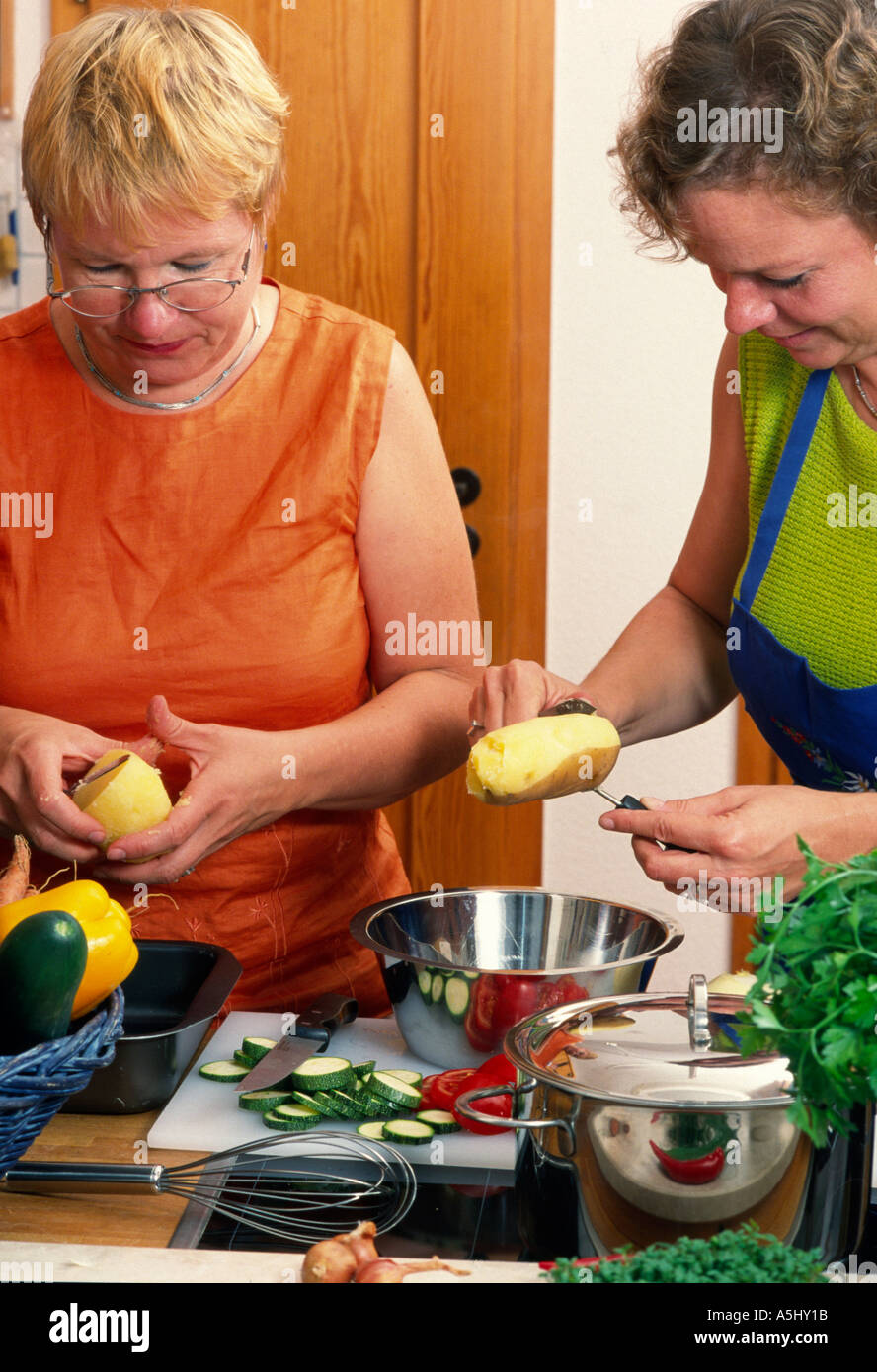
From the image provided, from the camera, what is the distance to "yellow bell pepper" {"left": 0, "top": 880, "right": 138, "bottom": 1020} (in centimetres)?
104

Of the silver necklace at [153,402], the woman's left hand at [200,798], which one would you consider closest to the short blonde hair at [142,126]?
the silver necklace at [153,402]

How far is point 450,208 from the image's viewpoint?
8.65 feet

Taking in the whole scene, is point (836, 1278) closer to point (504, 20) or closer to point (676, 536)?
point (676, 536)

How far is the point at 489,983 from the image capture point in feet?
3.91

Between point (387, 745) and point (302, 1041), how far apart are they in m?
0.45

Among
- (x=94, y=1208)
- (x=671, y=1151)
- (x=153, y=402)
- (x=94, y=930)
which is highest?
(x=153, y=402)

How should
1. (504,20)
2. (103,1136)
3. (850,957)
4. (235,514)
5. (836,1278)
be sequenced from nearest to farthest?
(850,957)
(836,1278)
(103,1136)
(235,514)
(504,20)

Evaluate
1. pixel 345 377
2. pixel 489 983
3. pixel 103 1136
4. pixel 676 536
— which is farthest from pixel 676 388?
pixel 103 1136

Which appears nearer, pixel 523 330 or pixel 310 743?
pixel 310 743

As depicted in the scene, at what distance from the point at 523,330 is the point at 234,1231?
6.58 ft

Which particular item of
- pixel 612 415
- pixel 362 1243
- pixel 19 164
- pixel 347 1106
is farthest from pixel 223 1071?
pixel 19 164

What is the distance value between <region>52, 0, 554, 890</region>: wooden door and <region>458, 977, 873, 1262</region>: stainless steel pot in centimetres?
178

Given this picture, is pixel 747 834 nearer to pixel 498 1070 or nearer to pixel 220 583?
pixel 498 1070

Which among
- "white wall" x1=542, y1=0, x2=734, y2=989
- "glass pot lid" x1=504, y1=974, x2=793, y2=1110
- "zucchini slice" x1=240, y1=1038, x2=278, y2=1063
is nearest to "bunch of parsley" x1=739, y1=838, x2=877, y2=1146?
"glass pot lid" x1=504, y1=974, x2=793, y2=1110
